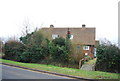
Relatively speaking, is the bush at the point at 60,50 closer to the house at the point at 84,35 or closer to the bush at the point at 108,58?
the bush at the point at 108,58

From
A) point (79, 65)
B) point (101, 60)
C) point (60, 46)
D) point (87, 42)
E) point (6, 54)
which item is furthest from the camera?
point (87, 42)

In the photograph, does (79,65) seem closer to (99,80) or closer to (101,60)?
(101,60)

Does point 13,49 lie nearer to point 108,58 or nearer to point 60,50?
point 60,50

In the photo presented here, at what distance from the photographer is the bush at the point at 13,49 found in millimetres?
21098

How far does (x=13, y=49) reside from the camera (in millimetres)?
21922

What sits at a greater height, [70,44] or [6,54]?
[70,44]

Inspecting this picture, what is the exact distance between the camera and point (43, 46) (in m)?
19.0

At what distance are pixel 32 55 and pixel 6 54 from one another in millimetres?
6898

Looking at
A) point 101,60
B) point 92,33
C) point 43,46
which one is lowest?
point 101,60

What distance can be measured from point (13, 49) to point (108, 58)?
53.7 feet

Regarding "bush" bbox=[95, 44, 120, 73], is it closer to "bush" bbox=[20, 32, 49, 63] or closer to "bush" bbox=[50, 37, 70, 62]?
"bush" bbox=[50, 37, 70, 62]

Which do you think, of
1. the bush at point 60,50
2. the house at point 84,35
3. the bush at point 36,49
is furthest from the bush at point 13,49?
the house at point 84,35

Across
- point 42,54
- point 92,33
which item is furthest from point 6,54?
point 92,33

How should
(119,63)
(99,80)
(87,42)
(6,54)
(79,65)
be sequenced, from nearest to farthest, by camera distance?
(99,80)
(119,63)
(79,65)
(6,54)
(87,42)
